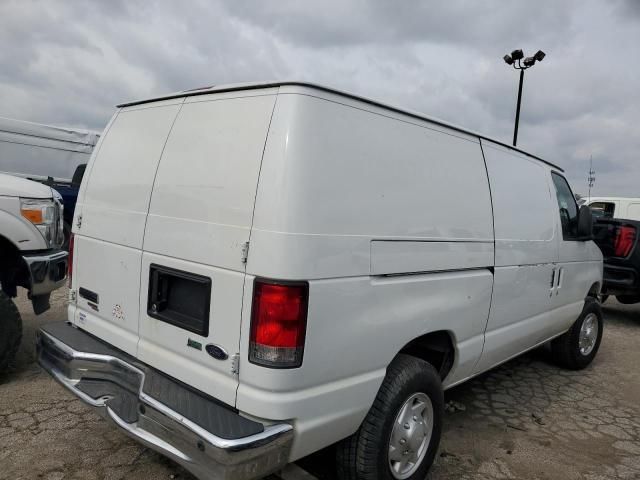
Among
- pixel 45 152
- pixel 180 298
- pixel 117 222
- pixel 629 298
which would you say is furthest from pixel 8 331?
pixel 629 298

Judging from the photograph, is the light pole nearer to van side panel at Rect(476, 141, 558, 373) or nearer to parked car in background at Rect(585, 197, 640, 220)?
parked car in background at Rect(585, 197, 640, 220)

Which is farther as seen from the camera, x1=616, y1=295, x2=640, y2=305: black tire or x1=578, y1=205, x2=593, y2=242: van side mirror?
x1=616, y1=295, x2=640, y2=305: black tire

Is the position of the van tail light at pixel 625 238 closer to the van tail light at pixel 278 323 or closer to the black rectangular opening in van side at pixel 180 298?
the van tail light at pixel 278 323

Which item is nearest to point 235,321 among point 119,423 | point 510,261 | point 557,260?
point 119,423

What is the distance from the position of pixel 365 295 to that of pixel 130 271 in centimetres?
131

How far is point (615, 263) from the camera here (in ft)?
25.0

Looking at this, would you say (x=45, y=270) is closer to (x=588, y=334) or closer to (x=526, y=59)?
(x=588, y=334)

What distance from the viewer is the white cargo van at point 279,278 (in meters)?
2.06

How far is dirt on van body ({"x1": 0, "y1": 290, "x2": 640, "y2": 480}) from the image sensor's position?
2.89 m

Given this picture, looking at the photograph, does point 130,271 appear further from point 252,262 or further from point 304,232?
point 304,232

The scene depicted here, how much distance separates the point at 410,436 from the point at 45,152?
1028 cm

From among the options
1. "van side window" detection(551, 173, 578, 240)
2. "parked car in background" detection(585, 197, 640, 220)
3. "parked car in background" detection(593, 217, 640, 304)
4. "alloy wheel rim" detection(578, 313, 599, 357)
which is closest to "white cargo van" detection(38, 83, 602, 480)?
"van side window" detection(551, 173, 578, 240)

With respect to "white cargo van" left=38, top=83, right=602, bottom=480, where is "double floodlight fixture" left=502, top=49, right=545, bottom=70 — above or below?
Answer: above

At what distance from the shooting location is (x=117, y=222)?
2799 mm
